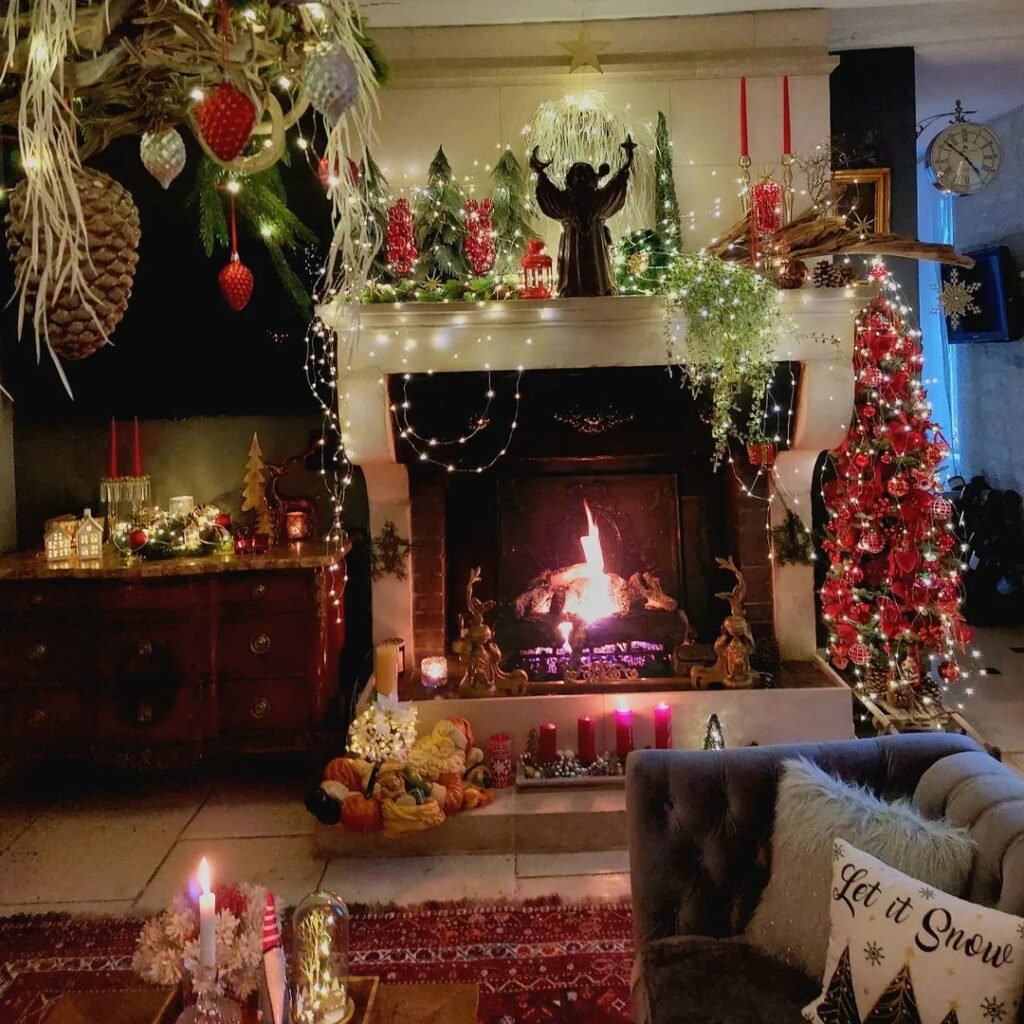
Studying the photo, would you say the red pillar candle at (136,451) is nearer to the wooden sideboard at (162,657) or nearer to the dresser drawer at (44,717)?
the wooden sideboard at (162,657)

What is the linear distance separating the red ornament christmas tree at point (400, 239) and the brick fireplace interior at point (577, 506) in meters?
0.45

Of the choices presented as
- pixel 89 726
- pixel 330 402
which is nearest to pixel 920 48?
pixel 330 402

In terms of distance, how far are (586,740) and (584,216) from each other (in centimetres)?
192

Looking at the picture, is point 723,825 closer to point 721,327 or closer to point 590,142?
point 721,327

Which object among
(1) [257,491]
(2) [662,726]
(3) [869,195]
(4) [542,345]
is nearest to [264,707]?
(1) [257,491]

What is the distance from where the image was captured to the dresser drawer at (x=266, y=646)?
140 inches

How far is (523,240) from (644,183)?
0.57m

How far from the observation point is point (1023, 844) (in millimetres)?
1621

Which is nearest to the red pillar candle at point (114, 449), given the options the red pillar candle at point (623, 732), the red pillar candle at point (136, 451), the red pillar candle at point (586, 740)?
the red pillar candle at point (136, 451)

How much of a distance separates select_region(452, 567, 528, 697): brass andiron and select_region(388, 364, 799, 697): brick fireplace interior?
251 millimetres

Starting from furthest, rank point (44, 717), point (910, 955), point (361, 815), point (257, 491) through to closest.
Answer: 1. point (257, 491)
2. point (44, 717)
3. point (361, 815)
4. point (910, 955)

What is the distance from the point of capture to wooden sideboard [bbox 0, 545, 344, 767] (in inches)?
136

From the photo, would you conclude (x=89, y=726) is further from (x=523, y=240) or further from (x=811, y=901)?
(x=811, y=901)

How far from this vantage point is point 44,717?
3.51m
